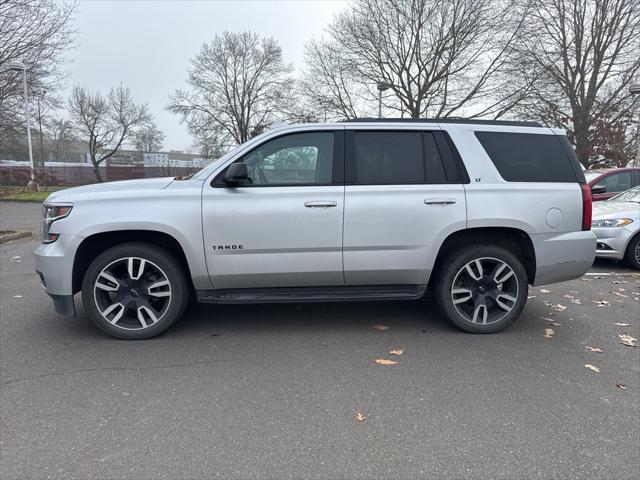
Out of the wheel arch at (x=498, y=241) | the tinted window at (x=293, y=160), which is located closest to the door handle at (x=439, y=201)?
the wheel arch at (x=498, y=241)

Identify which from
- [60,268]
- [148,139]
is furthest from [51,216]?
[148,139]

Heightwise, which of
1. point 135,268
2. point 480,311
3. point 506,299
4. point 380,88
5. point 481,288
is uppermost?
point 380,88

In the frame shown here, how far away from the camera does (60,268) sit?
12.8ft

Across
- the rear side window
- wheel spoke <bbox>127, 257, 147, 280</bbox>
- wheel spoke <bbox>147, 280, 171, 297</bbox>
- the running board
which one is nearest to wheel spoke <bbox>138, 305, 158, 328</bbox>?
wheel spoke <bbox>147, 280, 171, 297</bbox>

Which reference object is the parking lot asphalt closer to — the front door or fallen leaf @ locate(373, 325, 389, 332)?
fallen leaf @ locate(373, 325, 389, 332)

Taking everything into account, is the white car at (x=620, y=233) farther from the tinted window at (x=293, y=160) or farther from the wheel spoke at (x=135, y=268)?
the wheel spoke at (x=135, y=268)

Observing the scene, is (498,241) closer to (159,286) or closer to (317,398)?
(317,398)

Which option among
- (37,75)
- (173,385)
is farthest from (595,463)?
(37,75)

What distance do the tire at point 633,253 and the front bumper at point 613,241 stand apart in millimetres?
82

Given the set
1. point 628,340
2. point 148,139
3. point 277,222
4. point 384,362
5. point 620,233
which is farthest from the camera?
point 148,139

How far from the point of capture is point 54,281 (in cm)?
392

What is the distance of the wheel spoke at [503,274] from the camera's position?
4.25m

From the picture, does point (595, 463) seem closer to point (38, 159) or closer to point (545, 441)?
point (545, 441)

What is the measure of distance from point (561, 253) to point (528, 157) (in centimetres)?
96
